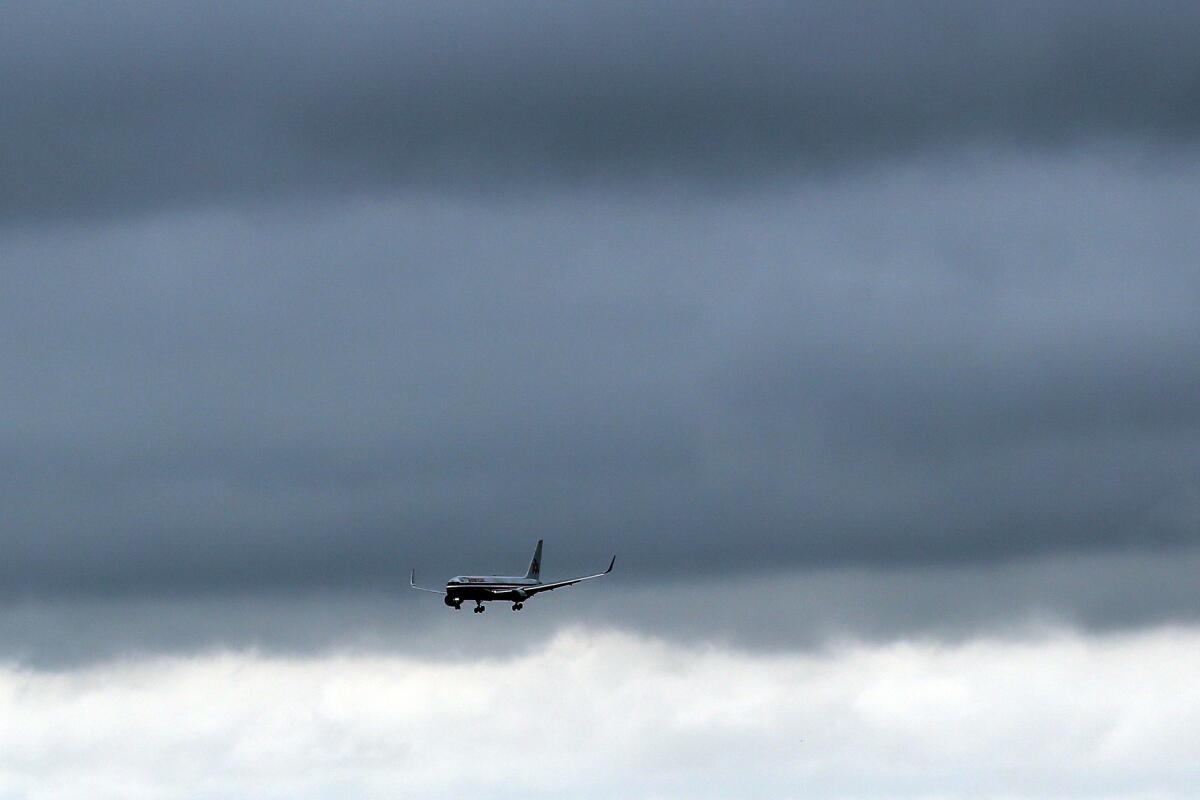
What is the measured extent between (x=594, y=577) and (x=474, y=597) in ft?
99.3

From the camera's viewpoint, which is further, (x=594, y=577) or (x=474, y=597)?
(x=474, y=597)

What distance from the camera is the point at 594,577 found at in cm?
15050

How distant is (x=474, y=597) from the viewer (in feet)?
574
